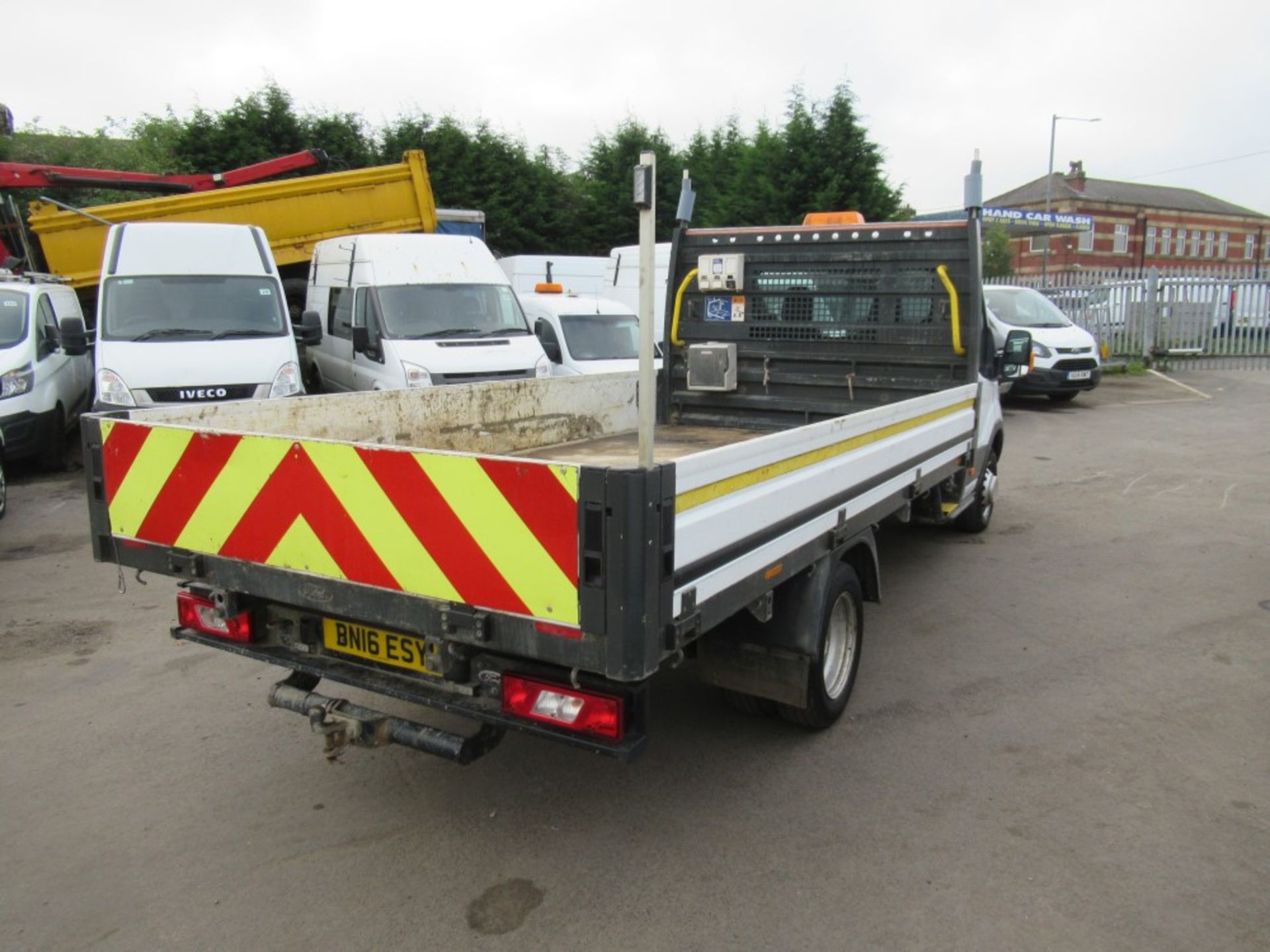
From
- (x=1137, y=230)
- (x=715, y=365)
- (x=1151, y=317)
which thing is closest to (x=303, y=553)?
(x=715, y=365)

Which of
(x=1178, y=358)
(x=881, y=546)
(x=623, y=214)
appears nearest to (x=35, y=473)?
(x=881, y=546)

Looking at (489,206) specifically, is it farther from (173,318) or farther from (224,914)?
(224,914)

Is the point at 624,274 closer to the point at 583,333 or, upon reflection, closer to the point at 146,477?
the point at 583,333

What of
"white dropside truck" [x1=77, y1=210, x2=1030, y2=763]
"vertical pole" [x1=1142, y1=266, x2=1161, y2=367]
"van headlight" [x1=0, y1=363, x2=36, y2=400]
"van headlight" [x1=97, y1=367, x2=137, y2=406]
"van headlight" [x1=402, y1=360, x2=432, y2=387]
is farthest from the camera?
"vertical pole" [x1=1142, y1=266, x2=1161, y2=367]

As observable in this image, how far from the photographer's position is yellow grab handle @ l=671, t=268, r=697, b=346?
6.50 meters

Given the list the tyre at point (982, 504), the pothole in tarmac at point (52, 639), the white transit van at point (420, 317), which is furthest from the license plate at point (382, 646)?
the white transit van at point (420, 317)

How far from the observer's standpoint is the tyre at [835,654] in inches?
153

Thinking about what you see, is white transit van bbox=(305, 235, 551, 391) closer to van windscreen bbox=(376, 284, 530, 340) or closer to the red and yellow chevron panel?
van windscreen bbox=(376, 284, 530, 340)

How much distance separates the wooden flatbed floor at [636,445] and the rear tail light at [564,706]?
197cm

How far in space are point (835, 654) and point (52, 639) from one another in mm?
4502

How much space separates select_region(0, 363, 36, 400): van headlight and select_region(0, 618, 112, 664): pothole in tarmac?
4506 millimetres

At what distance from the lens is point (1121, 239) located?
59.8 metres

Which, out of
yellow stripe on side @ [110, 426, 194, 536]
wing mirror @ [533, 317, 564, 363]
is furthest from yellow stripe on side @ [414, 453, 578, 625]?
wing mirror @ [533, 317, 564, 363]

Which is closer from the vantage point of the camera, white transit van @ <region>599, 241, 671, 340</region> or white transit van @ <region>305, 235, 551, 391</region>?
white transit van @ <region>305, 235, 551, 391</region>
